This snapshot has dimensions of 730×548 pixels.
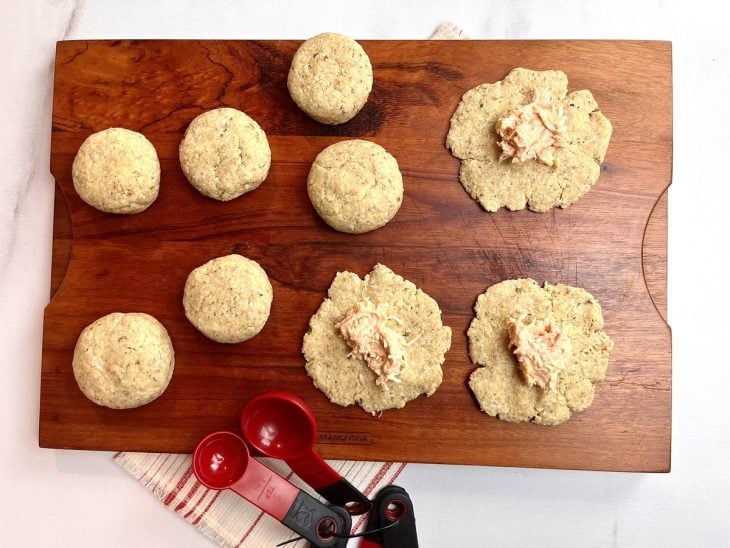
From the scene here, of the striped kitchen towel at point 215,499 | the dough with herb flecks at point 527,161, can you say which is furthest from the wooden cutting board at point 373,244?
the striped kitchen towel at point 215,499

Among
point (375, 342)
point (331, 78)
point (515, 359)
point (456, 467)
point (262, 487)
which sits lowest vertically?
point (456, 467)

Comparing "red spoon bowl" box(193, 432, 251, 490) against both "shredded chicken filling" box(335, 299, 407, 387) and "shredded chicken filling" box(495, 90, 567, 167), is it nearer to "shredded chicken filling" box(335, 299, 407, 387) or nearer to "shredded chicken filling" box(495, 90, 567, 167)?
"shredded chicken filling" box(335, 299, 407, 387)

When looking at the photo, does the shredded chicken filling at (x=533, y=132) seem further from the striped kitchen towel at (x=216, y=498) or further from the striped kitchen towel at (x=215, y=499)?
the striped kitchen towel at (x=215, y=499)

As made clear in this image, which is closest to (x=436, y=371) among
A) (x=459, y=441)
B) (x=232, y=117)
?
(x=459, y=441)

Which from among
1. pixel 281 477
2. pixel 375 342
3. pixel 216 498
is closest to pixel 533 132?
pixel 375 342

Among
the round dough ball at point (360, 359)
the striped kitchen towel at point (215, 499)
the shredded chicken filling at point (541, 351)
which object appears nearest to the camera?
the shredded chicken filling at point (541, 351)

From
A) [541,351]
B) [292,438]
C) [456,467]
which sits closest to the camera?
[541,351]

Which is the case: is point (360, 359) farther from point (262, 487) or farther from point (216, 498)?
point (216, 498)
